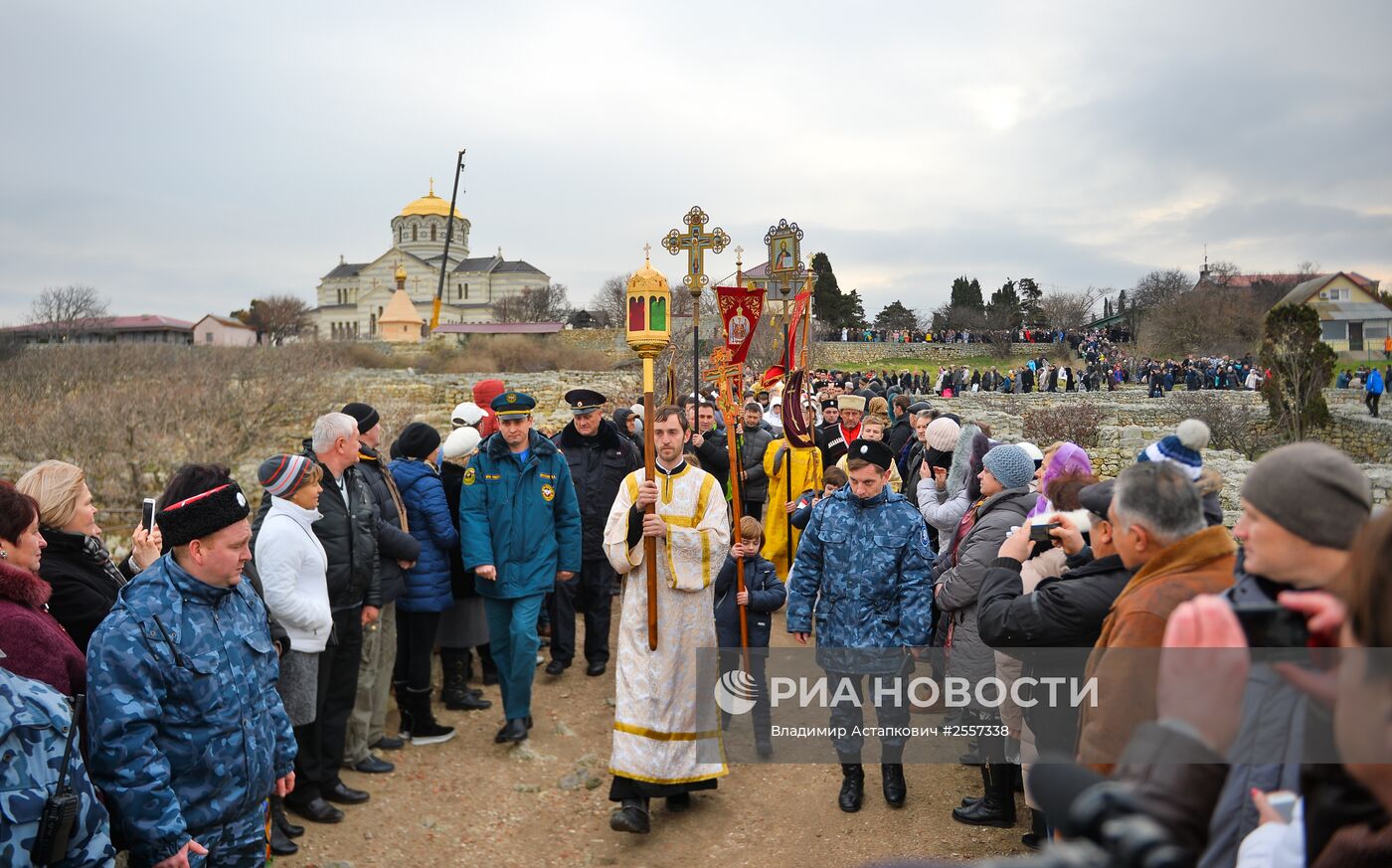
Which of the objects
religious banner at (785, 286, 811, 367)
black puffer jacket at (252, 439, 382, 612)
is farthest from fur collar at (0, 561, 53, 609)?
religious banner at (785, 286, 811, 367)

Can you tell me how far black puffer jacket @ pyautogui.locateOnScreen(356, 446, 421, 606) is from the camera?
548cm

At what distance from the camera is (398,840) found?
4852 millimetres

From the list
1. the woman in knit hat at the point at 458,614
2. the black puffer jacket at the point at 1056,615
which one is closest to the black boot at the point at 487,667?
the woman in knit hat at the point at 458,614

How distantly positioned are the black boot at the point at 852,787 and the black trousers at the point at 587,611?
2690 mm

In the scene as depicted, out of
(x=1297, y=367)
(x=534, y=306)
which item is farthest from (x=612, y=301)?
(x=1297, y=367)

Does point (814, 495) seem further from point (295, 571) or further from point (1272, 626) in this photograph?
point (1272, 626)

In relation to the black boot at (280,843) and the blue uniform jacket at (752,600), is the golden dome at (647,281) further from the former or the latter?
the black boot at (280,843)

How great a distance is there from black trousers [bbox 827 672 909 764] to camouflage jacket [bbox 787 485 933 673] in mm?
97

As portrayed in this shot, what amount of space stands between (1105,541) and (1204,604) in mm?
1851

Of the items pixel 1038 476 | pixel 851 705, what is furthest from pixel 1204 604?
pixel 1038 476

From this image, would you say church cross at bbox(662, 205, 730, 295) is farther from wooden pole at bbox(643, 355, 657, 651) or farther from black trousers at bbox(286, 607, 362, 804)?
black trousers at bbox(286, 607, 362, 804)

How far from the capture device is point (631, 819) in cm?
484

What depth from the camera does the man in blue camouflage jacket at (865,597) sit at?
16.4 feet

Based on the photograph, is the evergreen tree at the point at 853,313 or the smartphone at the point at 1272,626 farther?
the evergreen tree at the point at 853,313
